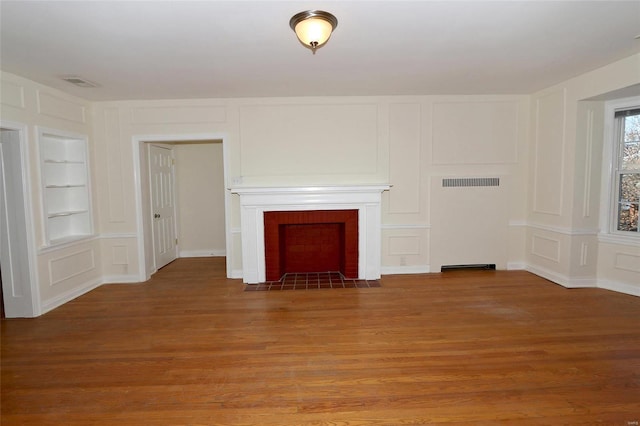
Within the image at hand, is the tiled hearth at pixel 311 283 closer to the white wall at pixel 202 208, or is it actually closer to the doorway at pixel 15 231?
the white wall at pixel 202 208

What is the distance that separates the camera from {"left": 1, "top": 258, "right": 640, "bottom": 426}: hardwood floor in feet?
6.81

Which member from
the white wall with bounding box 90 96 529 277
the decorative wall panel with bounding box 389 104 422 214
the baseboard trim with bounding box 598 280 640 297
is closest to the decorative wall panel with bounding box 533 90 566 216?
the white wall with bounding box 90 96 529 277

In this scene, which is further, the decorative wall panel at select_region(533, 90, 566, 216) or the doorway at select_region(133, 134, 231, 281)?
the doorway at select_region(133, 134, 231, 281)

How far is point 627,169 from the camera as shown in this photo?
13.3 feet

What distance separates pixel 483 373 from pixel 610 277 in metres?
2.97

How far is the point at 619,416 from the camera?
1.98m

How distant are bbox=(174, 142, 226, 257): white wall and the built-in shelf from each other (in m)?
1.93

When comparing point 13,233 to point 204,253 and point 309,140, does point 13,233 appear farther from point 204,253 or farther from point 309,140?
point 309,140

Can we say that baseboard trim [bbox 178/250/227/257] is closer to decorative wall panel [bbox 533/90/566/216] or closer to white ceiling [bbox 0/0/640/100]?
white ceiling [bbox 0/0/640/100]

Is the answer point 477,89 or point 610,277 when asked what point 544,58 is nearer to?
point 477,89

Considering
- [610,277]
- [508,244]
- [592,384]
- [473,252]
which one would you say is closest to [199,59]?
[592,384]

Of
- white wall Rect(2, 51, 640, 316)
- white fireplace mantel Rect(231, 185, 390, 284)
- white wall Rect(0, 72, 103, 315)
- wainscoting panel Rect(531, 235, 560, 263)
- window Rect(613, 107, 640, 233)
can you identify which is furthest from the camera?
white wall Rect(2, 51, 640, 316)

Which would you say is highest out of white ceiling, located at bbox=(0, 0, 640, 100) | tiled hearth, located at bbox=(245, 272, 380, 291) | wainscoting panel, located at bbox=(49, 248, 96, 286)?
white ceiling, located at bbox=(0, 0, 640, 100)

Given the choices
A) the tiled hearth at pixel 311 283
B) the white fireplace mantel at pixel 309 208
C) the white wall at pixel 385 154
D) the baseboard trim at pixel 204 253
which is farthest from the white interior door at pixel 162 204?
the tiled hearth at pixel 311 283
